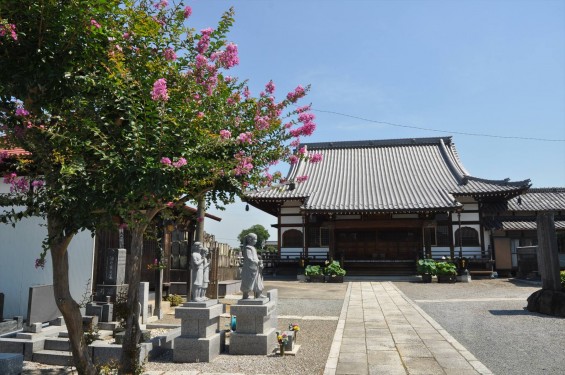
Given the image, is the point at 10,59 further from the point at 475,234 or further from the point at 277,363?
the point at 475,234

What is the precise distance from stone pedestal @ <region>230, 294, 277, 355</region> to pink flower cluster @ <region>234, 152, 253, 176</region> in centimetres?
284

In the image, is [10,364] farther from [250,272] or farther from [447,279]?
[447,279]

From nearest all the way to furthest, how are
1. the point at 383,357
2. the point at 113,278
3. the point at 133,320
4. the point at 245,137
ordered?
the point at 245,137, the point at 133,320, the point at 383,357, the point at 113,278

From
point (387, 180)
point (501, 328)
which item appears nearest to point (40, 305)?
point (501, 328)

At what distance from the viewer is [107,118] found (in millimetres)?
4496

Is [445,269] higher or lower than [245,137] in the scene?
lower

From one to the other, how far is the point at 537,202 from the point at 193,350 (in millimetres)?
26208

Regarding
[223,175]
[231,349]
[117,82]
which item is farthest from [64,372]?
[117,82]

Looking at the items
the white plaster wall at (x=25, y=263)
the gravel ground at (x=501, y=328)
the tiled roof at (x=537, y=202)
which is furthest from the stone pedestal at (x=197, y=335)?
the tiled roof at (x=537, y=202)

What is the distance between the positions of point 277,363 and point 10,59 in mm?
5402

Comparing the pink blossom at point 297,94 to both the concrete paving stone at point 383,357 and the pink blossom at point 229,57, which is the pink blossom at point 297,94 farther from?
the concrete paving stone at point 383,357

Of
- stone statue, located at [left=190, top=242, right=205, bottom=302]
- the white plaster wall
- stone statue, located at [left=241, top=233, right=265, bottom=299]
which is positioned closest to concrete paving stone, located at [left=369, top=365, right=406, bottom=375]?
stone statue, located at [left=241, top=233, right=265, bottom=299]

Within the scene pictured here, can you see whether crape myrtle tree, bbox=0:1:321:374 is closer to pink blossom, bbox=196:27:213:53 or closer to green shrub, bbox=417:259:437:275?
pink blossom, bbox=196:27:213:53

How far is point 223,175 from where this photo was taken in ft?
17.1
